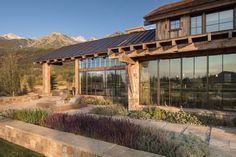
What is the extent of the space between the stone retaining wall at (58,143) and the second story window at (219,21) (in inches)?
285

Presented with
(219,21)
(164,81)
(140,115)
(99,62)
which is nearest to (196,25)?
(219,21)

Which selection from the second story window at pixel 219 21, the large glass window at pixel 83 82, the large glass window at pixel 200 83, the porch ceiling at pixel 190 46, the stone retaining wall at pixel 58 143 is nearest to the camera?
the stone retaining wall at pixel 58 143

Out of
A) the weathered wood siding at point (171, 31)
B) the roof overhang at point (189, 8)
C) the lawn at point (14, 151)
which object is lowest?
the lawn at point (14, 151)

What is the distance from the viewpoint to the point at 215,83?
8.70m

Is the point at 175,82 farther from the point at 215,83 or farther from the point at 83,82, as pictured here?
the point at 83,82

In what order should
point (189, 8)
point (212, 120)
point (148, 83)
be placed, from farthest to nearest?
1. point (148, 83)
2. point (189, 8)
3. point (212, 120)

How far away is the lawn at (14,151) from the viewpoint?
5.39m

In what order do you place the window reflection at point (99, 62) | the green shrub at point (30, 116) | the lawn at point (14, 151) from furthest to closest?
1. the window reflection at point (99, 62)
2. the green shrub at point (30, 116)
3. the lawn at point (14, 151)

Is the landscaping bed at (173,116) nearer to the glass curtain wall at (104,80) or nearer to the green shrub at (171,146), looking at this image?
the glass curtain wall at (104,80)

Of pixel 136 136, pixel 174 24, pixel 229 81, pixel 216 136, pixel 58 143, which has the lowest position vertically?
pixel 216 136

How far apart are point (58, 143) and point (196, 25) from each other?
8.04 metres

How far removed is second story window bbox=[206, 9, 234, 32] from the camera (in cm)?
843

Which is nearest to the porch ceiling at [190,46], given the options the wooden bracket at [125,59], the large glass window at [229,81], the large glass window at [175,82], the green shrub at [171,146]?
the wooden bracket at [125,59]

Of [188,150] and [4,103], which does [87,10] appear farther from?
[188,150]
